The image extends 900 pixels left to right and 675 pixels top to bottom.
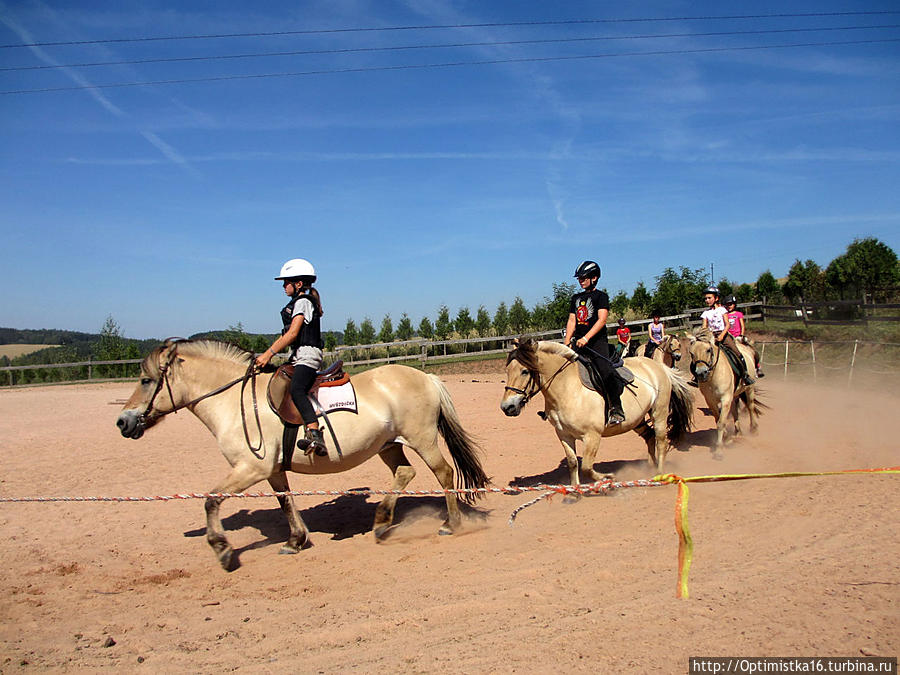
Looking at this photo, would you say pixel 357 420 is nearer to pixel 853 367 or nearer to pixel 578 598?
pixel 578 598

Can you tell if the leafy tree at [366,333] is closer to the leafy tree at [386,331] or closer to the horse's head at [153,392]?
the leafy tree at [386,331]

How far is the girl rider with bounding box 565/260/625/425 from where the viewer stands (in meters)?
8.16

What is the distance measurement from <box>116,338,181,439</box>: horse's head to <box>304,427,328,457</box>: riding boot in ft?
5.56

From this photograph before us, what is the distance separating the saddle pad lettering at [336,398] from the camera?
22.4ft

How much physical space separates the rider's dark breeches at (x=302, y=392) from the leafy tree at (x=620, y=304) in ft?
103

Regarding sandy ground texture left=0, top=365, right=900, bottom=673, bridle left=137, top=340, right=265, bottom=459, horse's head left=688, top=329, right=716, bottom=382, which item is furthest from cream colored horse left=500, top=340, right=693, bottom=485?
bridle left=137, top=340, right=265, bottom=459

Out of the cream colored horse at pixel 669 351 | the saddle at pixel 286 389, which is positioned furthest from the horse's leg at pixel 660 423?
the saddle at pixel 286 389

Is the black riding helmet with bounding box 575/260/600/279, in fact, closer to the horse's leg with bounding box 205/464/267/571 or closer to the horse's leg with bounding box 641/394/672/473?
the horse's leg with bounding box 641/394/672/473

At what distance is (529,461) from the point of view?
1118 cm

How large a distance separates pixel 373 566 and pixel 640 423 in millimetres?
4859

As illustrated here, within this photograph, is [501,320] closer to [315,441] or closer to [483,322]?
[483,322]

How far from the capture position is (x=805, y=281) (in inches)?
1502

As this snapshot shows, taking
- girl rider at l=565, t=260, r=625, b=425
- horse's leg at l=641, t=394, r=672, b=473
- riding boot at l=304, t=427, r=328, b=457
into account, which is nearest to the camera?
riding boot at l=304, t=427, r=328, b=457

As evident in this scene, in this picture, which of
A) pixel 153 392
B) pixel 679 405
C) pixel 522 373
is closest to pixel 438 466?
pixel 522 373
